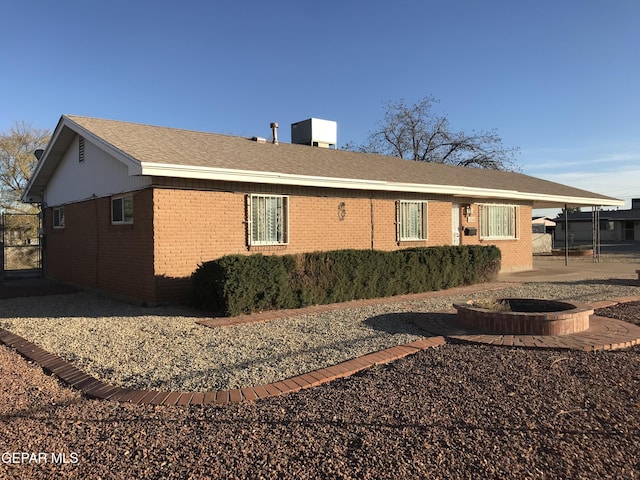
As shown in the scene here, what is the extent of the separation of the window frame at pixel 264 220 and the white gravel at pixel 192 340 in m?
2.32

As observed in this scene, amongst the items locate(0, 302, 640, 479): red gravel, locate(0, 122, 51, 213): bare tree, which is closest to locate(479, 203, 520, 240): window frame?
locate(0, 302, 640, 479): red gravel

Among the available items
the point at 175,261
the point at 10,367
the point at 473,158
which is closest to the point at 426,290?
the point at 175,261

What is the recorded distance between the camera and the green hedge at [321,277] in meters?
7.98

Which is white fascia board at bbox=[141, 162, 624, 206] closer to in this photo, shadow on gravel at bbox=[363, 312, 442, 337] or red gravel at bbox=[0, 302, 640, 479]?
shadow on gravel at bbox=[363, 312, 442, 337]

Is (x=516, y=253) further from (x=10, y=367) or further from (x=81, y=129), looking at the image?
(x=10, y=367)

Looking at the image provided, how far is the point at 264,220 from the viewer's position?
1054 cm

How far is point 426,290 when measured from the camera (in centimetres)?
1107

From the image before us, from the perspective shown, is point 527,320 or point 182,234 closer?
point 527,320

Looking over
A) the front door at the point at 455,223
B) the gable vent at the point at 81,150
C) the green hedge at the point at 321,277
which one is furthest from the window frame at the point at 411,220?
the gable vent at the point at 81,150

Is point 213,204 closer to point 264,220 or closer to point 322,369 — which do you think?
point 264,220

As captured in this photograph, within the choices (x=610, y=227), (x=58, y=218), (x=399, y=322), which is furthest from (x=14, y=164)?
(x=610, y=227)

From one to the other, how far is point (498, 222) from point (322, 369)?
43.9ft

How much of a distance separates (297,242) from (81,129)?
5400mm

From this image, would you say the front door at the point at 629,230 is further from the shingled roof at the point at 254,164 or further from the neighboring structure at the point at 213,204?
the neighboring structure at the point at 213,204
